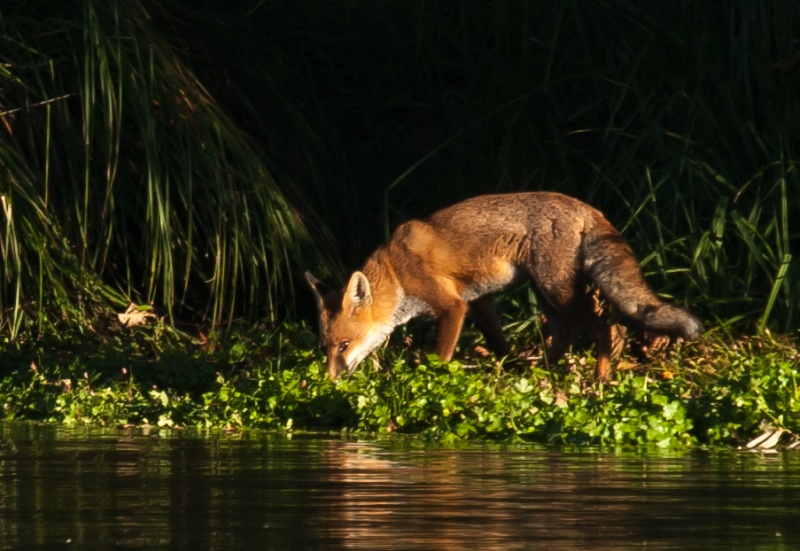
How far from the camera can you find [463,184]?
13.4 meters

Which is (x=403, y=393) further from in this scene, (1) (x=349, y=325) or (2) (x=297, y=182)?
(2) (x=297, y=182)

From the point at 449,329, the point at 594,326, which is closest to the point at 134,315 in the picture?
the point at 449,329

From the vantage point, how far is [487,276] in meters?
10.9

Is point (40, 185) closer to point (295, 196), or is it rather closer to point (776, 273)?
point (295, 196)

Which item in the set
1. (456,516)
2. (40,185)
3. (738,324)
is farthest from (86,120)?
(456,516)

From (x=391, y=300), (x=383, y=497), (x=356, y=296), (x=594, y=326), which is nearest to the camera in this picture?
(x=383, y=497)

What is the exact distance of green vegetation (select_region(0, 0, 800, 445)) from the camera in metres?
10.2

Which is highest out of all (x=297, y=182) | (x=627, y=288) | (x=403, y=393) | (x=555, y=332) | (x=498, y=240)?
(x=297, y=182)

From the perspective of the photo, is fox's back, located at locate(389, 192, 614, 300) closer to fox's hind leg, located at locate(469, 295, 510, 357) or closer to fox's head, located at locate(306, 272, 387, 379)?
fox's hind leg, located at locate(469, 295, 510, 357)

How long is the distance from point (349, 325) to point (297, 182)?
10.2 ft

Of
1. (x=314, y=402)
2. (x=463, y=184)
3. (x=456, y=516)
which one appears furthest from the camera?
(x=463, y=184)

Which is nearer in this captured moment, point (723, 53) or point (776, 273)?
point (776, 273)

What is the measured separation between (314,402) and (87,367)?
2333 millimetres

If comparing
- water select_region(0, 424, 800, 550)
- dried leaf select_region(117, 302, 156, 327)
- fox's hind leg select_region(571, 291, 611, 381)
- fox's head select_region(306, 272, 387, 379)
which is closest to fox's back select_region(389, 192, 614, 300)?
fox's hind leg select_region(571, 291, 611, 381)
